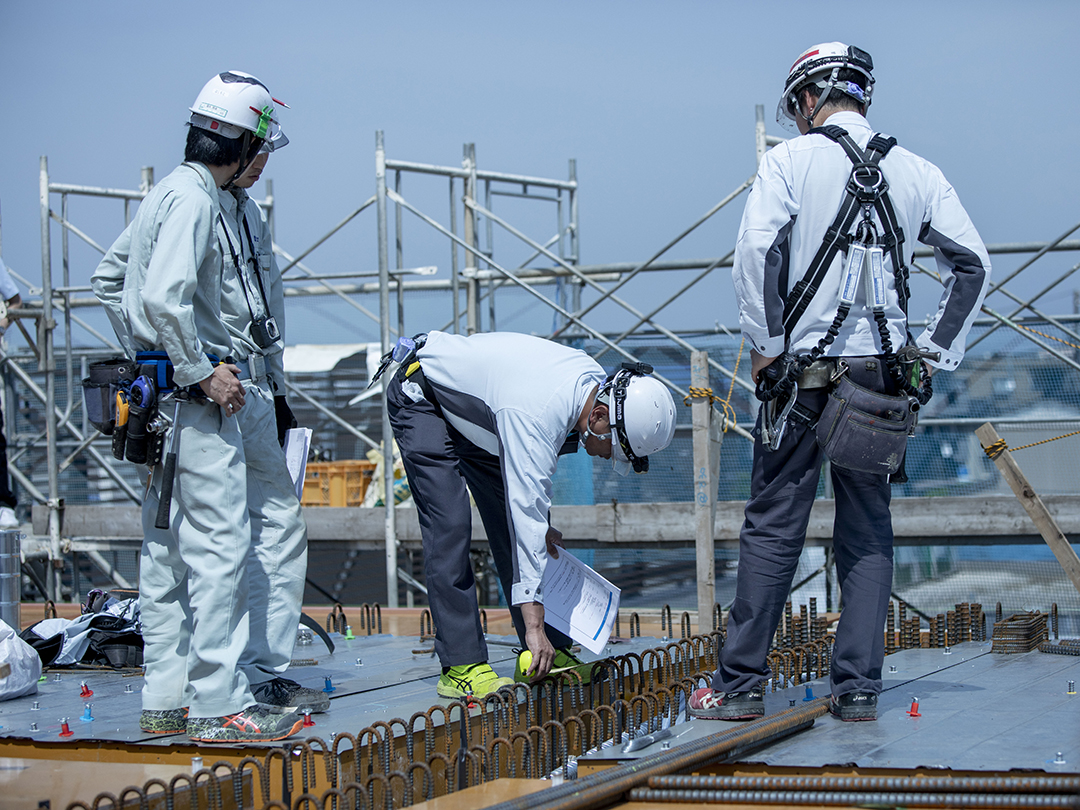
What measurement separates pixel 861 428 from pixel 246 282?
199cm

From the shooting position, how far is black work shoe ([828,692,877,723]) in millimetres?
3426

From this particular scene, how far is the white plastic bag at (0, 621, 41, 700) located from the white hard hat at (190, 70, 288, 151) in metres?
1.99

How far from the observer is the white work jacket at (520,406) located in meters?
3.59

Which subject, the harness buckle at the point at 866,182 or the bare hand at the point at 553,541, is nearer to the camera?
the harness buckle at the point at 866,182

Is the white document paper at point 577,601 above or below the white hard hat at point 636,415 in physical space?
below

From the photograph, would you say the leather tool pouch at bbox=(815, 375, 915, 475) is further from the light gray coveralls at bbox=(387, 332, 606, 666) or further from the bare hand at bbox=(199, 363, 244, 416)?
the bare hand at bbox=(199, 363, 244, 416)

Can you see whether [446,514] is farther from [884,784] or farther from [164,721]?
[884,784]

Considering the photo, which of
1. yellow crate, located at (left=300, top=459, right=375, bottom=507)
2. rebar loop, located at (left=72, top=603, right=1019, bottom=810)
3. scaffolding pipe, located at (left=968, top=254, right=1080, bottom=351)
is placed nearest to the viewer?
rebar loop, located at (left=72, top=603, right=1019, bottom=810)

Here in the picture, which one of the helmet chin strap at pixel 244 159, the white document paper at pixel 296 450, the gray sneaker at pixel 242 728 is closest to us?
the gray sneaker at pixel 242 728

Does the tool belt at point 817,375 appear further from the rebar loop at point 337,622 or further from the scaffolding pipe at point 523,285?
the scaffolding pipe at point 523,285

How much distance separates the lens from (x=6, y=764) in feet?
10.6

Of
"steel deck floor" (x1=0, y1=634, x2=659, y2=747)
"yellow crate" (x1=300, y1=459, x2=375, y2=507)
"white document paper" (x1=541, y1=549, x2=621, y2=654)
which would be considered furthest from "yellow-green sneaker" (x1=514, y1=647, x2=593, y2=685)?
"yellow crate" (x1=300, y1=459, x2=375, y2=507)

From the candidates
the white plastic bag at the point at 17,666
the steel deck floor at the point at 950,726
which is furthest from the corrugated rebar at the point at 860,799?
the white plastic bag at the point at 17,666

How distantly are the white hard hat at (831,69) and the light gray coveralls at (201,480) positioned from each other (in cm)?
188
